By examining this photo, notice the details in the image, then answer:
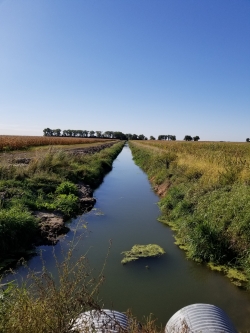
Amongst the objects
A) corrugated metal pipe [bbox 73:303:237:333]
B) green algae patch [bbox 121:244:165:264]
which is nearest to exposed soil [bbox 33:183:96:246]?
green algae patch [bbox 121:244:165:264]

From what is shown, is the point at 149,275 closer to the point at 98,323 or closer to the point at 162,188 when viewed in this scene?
the point at 98,323

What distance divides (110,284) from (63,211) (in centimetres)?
477

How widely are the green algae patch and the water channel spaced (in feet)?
0.56

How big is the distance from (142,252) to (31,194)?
524cm

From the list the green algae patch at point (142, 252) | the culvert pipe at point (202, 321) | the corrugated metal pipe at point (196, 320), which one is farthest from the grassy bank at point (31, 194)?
the culvert pipe at point (202, 321)

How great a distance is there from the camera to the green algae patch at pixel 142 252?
6957 mm

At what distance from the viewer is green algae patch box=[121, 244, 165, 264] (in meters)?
6.96

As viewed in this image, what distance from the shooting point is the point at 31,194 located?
34.8 ft

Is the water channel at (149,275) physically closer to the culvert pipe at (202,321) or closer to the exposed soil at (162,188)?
the culvert pipe at (202,321)

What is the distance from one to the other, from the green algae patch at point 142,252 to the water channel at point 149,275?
0.17 m

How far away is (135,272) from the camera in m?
6.31

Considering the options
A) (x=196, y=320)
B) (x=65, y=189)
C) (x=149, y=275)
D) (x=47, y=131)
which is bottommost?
(x=149, y=275)

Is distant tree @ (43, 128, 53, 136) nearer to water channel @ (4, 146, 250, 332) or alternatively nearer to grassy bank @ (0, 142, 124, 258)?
grassy bank @ (0, 142, 124, 258)

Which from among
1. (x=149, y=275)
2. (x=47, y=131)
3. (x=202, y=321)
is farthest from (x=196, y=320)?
(x=47, y=131)
